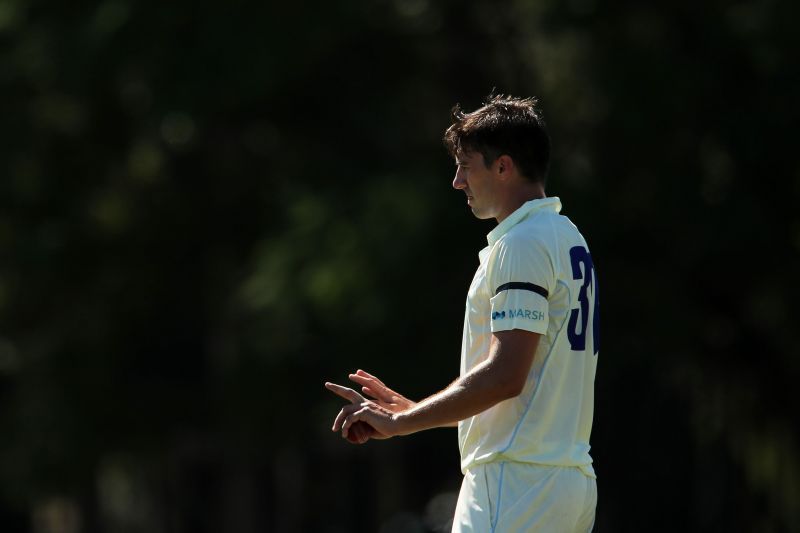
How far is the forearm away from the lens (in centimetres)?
433

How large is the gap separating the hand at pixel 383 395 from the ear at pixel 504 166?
0.78 meters

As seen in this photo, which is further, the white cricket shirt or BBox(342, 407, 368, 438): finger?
BBox(342, 407, 368, 438): finger

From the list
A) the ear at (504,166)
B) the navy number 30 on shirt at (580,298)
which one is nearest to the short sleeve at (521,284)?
the navy number 30 on shirt at (580,298)

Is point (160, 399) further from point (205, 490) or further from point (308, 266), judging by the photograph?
point (205, 490)

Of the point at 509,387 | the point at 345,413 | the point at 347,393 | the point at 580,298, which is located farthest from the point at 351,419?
the point at 580,298

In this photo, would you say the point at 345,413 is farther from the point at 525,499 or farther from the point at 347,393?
the point at 525,499

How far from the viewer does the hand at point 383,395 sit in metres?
4.80

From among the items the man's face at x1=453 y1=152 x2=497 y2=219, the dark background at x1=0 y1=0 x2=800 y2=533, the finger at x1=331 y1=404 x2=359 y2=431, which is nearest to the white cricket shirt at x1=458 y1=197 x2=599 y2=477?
the man's face at x1=453 y1=152 x2=497 y2=219

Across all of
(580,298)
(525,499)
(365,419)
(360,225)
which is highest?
(360,225)

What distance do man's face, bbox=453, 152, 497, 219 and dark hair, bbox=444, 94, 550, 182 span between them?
2cm

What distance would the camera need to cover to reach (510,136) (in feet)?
15.1

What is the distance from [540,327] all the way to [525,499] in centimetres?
52

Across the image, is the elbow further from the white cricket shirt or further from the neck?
the neck

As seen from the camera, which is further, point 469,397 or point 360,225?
point 360,225
